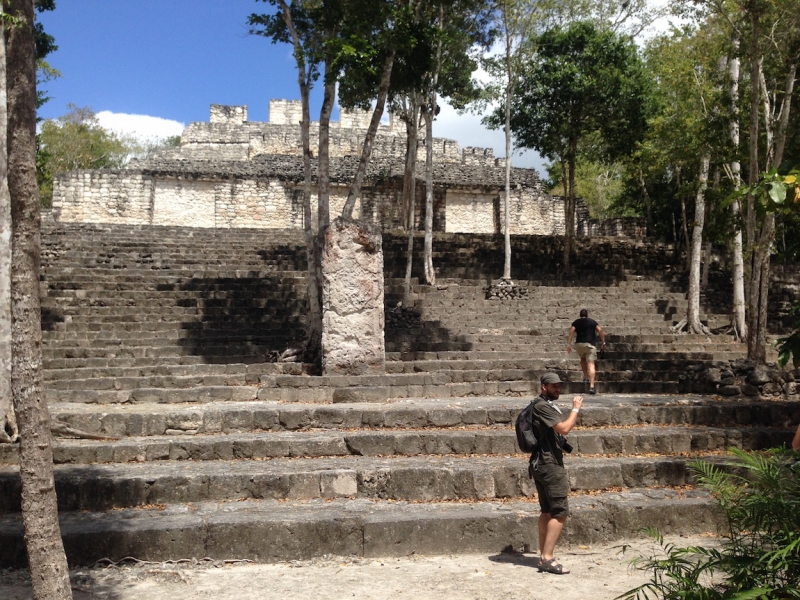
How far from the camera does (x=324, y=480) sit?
593 centimetres

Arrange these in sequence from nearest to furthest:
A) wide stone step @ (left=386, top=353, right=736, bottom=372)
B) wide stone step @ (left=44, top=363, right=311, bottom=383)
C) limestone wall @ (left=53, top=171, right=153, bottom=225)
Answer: wide stone step @ (left=44, top=363, right=311, bottom=383) → wide stone step @ (left=386, top=353, right=736, bottom=372) → limestone wall @ (left=53, top=171, right=153, bottom=225)

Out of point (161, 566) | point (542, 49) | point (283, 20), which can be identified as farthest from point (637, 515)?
point (542, 49)

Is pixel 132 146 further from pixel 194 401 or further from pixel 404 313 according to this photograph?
pixel 194 401

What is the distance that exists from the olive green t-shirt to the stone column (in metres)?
4.77

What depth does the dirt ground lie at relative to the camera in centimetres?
443

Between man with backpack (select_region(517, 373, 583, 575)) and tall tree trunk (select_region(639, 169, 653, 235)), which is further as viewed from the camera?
tall tree trunk (select_region(639, 169, 653, 235))

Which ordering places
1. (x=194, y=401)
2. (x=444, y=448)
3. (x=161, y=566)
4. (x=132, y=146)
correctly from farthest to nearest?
(x=132, y=146), (x=194, y=401), (x=444, y=448), (x=161, y=566)

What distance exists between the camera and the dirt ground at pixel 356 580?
4.43 m

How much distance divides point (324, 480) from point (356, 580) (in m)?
1.31

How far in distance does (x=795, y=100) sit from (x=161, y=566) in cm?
1278

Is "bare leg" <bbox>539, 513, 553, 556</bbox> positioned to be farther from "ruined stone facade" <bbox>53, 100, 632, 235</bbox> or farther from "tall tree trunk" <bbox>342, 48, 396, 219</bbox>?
"ruined stone facade" <bbox>53, 100, 632, 235</bbox>

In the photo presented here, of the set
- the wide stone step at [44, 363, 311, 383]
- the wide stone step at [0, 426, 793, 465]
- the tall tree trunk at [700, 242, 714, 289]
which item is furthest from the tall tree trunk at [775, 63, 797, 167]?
the wide stone step at [44, 363, 311, 383]

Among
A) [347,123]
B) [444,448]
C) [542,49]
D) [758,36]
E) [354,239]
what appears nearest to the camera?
[444,448]

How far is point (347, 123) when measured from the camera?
31938 mm
